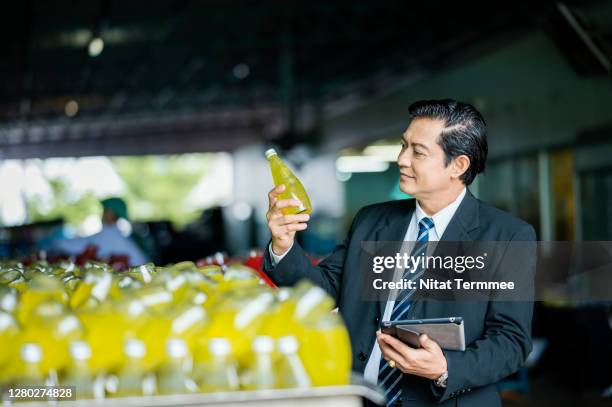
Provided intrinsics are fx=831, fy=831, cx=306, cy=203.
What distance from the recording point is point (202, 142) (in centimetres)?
3169

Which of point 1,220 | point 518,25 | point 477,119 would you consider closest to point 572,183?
point 518,25

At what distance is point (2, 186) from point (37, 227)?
22669 mm

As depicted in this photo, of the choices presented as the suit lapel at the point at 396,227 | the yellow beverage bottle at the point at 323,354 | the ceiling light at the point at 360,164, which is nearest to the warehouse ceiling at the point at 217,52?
the ceiling light at the point at 360,164

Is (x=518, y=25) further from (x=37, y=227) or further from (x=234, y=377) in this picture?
(x=234, y=377)

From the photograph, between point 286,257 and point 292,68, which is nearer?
point 286,257

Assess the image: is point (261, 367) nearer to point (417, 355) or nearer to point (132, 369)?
point (132, 369)

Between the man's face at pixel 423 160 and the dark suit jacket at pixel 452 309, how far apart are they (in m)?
0.14

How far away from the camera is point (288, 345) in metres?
1.36

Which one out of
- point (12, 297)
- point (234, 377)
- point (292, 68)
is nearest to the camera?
point (234, 377)

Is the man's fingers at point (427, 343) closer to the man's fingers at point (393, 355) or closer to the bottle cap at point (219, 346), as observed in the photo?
the man's fingers at point (393, 355)

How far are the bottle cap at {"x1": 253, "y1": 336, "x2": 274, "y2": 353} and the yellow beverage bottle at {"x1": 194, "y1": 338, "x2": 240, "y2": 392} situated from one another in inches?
1.7

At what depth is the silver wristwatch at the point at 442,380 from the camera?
6.66 feet

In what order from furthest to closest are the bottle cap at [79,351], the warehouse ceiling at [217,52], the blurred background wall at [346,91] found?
1. the warehouse ceiling at [217,52]
2. the blurred background wall at [346,91]
3. the bottle cap at [79,351]

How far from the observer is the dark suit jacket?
211cm
